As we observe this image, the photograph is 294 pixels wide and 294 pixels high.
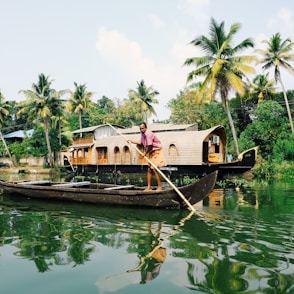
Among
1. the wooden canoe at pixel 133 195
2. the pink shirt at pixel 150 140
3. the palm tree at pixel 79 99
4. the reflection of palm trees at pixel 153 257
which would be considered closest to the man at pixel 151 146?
the pink shirt at pixel 150 140

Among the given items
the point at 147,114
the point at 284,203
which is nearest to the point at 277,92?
the point at 147,114

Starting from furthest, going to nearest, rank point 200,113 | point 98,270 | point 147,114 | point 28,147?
point 147,114
point 28,147
point 200,113
point 98,270

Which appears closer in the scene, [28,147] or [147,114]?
[28,147]

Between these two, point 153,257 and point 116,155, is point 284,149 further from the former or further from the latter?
point 153,257

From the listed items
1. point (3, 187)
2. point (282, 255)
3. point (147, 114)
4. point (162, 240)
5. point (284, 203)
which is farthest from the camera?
point (147, 114)

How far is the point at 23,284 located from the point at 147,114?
1141 inches

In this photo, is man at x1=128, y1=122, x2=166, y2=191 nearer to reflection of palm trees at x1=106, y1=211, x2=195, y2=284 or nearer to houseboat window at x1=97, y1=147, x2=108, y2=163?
reflection of palm trees at x1=106, y1=211, x2=195, y2=284

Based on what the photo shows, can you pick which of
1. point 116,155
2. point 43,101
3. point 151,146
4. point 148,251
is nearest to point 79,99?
point 43,101

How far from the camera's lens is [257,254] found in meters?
4.17

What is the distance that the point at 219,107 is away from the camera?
24.3m

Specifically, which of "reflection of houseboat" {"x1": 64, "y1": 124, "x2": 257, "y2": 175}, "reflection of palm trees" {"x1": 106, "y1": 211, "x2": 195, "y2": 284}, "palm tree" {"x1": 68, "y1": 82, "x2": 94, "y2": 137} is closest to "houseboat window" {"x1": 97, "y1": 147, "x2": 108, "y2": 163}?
"reflection of houseboat" {"x1": 64, "y1": 124, "x2": 257, "y2": 175}

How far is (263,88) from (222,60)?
30.0ft

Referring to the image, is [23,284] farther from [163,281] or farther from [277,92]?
[277,92]

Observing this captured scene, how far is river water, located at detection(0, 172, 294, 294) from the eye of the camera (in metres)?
3.36
